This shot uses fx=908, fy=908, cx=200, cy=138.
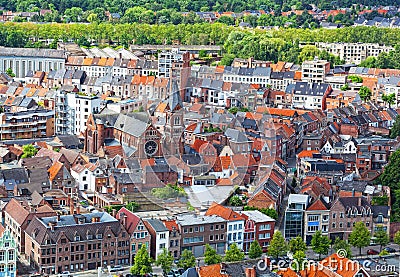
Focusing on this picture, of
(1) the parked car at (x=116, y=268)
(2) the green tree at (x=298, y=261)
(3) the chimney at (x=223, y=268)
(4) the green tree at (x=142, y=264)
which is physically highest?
(3) the chimney at (x=223, y=268)

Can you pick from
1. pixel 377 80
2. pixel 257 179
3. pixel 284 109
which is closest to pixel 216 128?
pixel 257 179

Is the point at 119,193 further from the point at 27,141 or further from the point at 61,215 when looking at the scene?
the point at 27,141

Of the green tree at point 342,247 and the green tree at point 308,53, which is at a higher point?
the green tree at point 308,53

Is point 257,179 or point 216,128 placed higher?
point 216,128

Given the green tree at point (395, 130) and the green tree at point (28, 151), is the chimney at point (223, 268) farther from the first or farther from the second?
the green tree at point (395, 130)

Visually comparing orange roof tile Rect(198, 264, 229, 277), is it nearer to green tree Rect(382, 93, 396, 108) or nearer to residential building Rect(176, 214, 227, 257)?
residential building Rect(176, 214, 227, 257)

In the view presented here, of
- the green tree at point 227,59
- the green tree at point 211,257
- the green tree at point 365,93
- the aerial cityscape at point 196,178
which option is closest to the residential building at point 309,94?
the aerial cityscape at point 196,178
